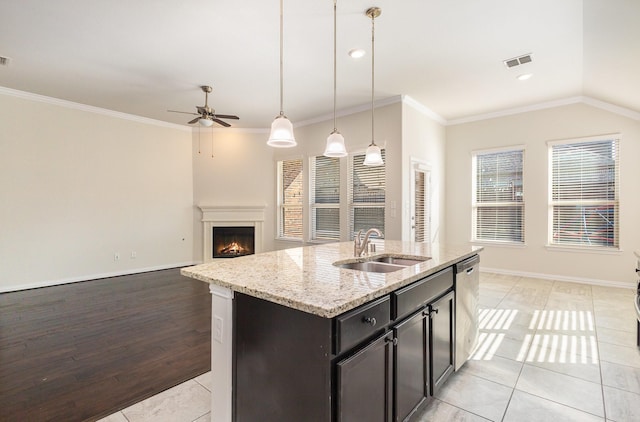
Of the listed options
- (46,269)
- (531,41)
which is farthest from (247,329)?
(46,269)

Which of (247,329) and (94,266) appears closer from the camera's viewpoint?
(247,329)

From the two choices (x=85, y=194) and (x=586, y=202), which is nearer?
(x=586, y=202)

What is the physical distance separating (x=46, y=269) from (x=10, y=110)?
245 cm

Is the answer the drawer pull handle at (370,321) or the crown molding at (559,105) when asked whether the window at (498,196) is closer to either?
the crown molding at (559,105)

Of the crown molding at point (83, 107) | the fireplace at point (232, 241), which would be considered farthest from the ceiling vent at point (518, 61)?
the crown molding at point (83, 107)

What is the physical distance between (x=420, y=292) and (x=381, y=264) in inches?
22.5

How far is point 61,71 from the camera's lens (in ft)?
12.8

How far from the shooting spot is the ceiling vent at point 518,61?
3551 mm

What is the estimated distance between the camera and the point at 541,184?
16.9ft

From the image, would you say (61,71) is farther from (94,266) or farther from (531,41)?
(531,41)

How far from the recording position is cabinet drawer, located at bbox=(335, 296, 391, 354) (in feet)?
3.93

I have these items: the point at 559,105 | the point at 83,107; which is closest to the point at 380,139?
the point at 559,105

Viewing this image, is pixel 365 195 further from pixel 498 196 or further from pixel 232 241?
pixel 232 241

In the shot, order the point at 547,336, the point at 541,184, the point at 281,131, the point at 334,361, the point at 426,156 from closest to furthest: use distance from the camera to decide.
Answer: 1. the point at 334,361
2. the point at 281,131
3. the point at 547,336
4. the point at 541,184
5. the point at 426,156
